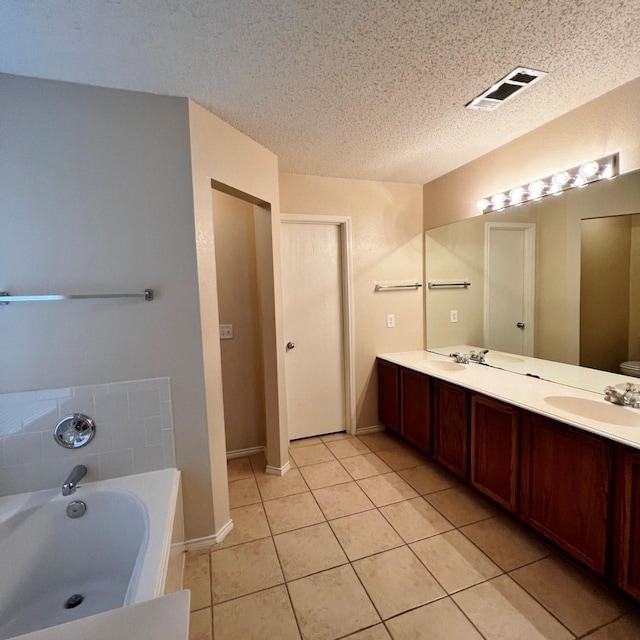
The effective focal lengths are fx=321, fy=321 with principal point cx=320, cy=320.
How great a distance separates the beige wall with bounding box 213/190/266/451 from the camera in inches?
104

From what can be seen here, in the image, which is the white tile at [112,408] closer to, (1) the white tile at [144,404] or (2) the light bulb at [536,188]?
(1) the white tile at [144,404]

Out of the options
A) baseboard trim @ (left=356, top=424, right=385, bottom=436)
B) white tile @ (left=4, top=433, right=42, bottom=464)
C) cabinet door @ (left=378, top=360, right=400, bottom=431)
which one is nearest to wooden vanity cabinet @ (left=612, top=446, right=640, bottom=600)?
cabinet door @ (left=378, top=360, right=400, bottom=431)

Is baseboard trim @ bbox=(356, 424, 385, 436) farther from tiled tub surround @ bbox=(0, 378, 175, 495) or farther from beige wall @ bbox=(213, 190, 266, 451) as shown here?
tiled tub surround @ bbox=(0, 378, 175, 495)

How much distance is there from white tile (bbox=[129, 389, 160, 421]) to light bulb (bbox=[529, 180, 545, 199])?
261cm

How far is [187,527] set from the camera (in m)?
1.79

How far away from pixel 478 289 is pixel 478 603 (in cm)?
208

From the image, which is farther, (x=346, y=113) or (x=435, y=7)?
(x=346, y=113)

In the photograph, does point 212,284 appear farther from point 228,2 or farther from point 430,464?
point 430,464

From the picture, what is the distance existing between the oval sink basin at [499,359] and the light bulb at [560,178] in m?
1.18

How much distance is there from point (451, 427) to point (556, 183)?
171cm

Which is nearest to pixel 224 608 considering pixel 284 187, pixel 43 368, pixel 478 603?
pixel 478 603

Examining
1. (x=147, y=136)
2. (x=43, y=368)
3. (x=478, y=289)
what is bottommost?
(x=43, y=368)

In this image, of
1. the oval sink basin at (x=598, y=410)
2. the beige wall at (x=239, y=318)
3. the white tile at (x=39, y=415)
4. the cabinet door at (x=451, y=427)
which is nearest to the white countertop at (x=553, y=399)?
the oval sink basin at (x=598, y=410)

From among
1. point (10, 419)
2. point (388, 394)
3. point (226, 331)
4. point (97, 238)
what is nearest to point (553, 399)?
point (388, 394)
